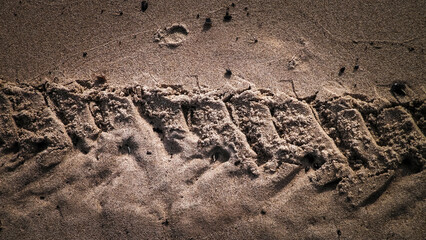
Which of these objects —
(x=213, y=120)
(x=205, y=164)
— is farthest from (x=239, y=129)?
(x=205, y=164)

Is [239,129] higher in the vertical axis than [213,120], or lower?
lower

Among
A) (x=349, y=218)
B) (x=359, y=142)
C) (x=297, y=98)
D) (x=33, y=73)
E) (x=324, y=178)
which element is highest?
(x=33, y=73)

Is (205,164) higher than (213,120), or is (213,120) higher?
(213,120)

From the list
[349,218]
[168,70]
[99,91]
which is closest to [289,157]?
[349,218]

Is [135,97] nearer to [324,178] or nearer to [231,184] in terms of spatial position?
[231,184]

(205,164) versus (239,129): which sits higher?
(239,129)

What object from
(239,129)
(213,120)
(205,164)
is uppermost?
(213,120)

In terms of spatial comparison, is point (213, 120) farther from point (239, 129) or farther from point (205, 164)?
point (205, 164)

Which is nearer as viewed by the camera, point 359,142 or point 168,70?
point 359,142
